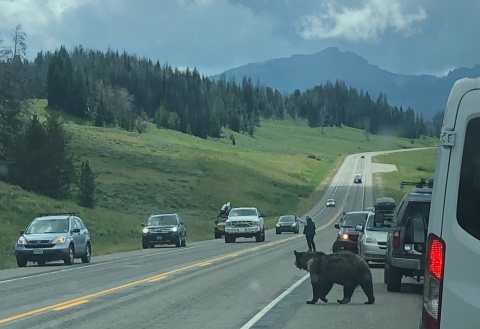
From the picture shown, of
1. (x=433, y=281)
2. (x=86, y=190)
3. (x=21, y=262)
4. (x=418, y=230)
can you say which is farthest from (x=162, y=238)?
(x=433, y=281)

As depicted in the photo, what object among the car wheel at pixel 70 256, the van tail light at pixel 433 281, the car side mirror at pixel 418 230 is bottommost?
the car wheel at pixel 70 256

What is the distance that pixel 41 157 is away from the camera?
59938 millimetres

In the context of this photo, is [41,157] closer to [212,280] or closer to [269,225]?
[269,225]

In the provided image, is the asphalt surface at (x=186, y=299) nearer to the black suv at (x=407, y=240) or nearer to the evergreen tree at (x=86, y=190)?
the black suv at (x=407, y=240)

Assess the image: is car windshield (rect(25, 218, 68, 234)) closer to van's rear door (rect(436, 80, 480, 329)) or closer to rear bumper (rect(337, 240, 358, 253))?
rear bumper (rect(337, 240, 358, 253))

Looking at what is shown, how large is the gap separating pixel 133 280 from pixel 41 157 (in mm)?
41721

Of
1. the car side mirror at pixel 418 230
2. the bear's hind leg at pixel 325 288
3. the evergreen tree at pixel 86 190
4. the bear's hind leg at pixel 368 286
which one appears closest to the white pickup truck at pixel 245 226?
the evergreen tree at pixel 86 190

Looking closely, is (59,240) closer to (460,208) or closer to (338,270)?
(338,270)

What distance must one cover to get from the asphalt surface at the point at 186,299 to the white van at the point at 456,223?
6572 mm

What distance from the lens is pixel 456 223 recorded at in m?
5.52

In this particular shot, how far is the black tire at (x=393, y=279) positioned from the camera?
16.8m

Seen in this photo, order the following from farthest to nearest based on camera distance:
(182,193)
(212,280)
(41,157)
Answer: (182,193), (41,157), (212,280)

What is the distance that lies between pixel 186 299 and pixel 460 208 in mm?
10775

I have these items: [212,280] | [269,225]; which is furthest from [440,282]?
[269,225]
